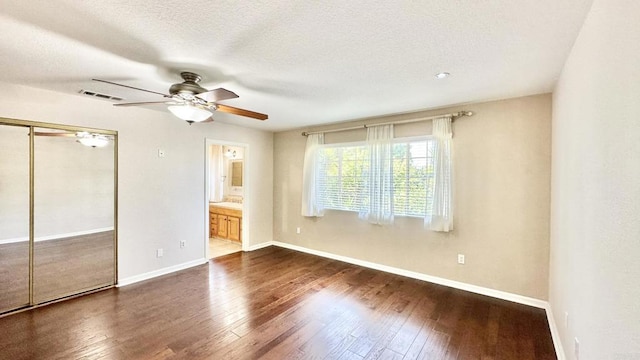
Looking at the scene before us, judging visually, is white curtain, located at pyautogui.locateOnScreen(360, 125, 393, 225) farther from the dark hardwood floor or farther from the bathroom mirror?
the bathroom mirror

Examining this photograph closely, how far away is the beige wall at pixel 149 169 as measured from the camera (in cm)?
309

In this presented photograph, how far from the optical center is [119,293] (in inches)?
131

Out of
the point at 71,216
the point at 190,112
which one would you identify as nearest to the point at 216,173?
the point at 71,216

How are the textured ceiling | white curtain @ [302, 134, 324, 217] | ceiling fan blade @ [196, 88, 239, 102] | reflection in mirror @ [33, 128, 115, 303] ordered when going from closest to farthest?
the textured ceiling
ceiling fan blade @ [196, 88, 239, 102]
reflection in mirror @ [33, 128, 115, 303]
white curtain @ [302, 134, 324, 217]

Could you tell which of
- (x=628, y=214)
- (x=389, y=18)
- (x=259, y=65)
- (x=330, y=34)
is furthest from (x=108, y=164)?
(x=628, y=214)

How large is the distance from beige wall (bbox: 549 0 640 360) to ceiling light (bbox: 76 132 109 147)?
4.72 meters

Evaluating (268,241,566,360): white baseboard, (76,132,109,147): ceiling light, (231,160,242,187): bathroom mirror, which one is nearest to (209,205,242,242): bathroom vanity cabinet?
(231,160,242,187): bathroom mirror

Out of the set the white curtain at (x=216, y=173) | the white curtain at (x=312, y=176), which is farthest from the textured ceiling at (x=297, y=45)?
the white curtain at (x=216, y=173)

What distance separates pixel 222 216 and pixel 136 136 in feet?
8.98

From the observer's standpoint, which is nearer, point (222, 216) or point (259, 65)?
point (259, 65)

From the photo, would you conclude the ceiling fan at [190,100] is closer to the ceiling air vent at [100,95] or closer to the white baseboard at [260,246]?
the ceiling air vent at [100,95]

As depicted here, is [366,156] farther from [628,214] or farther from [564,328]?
[628,214]

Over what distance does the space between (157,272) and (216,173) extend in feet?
11.3

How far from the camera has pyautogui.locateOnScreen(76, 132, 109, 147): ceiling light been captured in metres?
3.31
